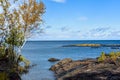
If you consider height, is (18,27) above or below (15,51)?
above

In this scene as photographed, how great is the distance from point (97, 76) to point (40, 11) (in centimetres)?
1586

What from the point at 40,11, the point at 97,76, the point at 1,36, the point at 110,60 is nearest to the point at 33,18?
the point at 40,11

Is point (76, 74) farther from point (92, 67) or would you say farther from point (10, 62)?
point (10, 62)

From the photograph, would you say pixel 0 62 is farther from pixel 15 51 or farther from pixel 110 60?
pixel 110 60

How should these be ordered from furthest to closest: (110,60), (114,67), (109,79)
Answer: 1. (110,60)
2. (114,67)
3. (109,79)

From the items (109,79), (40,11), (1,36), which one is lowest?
(109,79)

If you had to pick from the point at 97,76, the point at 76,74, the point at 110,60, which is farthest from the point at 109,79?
the point at 110,60

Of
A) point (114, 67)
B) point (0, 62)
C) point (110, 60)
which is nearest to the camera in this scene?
point (114, 67)

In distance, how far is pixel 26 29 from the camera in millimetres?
45844

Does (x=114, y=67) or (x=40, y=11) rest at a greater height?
(x=40, y=11)

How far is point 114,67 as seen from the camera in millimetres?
35000

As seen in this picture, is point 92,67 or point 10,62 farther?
point 10,62

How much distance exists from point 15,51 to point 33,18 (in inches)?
200

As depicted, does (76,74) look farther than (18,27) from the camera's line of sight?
No
